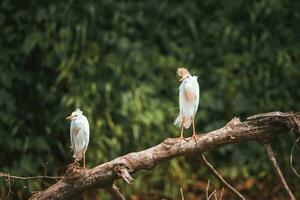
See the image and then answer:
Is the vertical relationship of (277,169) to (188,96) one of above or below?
below

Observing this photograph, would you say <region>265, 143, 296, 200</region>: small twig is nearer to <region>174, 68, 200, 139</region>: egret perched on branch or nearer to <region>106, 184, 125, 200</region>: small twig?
<region>174, 68, 200, 139</region>: egret perched on branch

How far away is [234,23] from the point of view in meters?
7.23

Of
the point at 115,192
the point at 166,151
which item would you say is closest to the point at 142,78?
the point at 115,192

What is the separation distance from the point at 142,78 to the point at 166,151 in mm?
2960

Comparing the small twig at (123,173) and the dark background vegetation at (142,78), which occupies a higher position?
the dark background vegetation at (142,78)

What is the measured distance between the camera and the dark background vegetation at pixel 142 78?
675 centimetres

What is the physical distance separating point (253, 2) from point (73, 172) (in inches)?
135

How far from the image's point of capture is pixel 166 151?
4.07m

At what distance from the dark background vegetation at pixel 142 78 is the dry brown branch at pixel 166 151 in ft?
7.94

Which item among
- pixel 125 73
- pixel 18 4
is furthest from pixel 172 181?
pixel 18 4

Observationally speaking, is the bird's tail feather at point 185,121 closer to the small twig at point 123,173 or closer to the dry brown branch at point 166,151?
the dry brown branch at point 166,151

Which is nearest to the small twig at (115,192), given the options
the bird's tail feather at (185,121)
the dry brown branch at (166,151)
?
the dry brown branch at (166,151)

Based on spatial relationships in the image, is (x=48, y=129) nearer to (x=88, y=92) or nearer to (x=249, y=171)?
(x=88, y=92)

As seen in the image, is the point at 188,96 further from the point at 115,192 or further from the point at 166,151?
the point at 115,192
